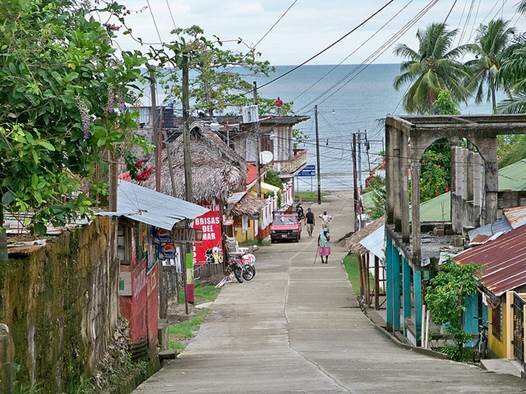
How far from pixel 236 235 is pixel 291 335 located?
95.2 feet

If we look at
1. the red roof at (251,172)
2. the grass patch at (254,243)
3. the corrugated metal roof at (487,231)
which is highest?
the red roof at (251,172)

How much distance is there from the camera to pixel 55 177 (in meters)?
9.40

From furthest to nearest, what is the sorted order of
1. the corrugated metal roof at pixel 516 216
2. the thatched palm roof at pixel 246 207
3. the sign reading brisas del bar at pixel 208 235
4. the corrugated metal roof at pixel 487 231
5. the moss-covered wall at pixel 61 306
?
the thatched palm roof at pixel 246 207
the sign reading brisas del bar at pixel 208 235
the corrugated metal roof at pixel 487 231
the corrugated metal roof at pixel 516 216
the moss-covered wall at pixel 61 306

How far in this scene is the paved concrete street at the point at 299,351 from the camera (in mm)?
13180

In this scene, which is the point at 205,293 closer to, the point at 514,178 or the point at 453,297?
the point at 514,178

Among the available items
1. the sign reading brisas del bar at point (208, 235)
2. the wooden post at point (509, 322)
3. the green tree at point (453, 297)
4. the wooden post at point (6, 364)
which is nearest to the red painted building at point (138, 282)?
the green tree at point (453, 297)

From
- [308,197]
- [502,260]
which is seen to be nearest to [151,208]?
[502,260]

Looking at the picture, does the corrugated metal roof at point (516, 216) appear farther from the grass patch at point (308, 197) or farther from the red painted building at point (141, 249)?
the grass patch at point (308, 197)

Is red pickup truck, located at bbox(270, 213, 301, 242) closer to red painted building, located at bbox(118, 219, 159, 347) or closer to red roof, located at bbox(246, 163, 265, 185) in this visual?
red roof, located at bbox(246, 163, 265, 185)

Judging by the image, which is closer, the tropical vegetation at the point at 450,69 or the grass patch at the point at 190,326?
the grass patch at the point at 190,326

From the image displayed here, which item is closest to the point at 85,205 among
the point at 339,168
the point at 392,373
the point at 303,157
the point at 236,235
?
the point at 392,373

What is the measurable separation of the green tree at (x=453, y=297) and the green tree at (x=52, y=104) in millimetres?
11279

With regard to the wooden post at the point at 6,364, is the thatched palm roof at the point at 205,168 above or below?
above

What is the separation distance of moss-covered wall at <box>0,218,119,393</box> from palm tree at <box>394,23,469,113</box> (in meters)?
41.6
